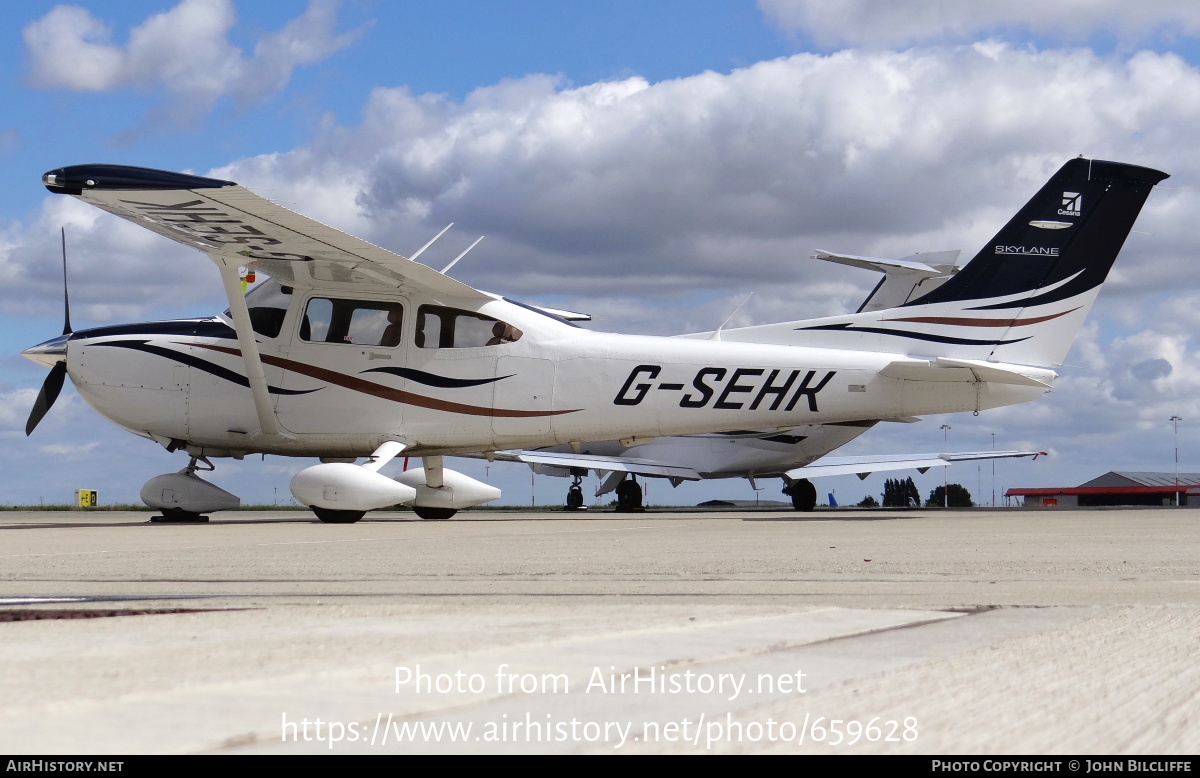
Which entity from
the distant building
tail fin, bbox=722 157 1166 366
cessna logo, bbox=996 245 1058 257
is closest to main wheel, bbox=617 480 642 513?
tail fin, bbox=722 157 1166 366

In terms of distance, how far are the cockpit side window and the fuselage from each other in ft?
0.05

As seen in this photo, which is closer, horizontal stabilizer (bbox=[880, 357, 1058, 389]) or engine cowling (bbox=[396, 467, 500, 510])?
horizontal stabilizer (bbox=[880, 357, 1058, 389])

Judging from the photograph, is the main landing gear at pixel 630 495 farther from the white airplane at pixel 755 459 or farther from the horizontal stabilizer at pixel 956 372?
the horizontal stabilizer at pixel 956 372

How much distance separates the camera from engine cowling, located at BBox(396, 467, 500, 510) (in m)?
14.8

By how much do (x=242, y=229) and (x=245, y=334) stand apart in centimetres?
133

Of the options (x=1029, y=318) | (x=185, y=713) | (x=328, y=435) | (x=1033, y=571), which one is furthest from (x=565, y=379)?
(x=185, y=713)

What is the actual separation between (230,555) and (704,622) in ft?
15.9

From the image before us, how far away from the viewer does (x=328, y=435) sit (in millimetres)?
13992

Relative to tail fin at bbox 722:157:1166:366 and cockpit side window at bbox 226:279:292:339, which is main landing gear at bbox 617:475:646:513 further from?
cockpit side window at bbox 226:279:292:339

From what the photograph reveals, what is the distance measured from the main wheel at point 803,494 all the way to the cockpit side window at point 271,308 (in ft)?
55.2

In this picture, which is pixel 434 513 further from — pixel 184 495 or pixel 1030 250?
pixel 1030 250

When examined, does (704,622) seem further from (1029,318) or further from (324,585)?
(1029,318)

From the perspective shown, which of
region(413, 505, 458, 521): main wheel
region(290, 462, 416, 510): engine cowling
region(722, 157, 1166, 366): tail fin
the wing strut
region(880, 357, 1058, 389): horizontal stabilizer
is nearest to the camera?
region(290, 462, 416, 510): engine cowling

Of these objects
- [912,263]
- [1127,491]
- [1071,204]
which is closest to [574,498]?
[912,263]
